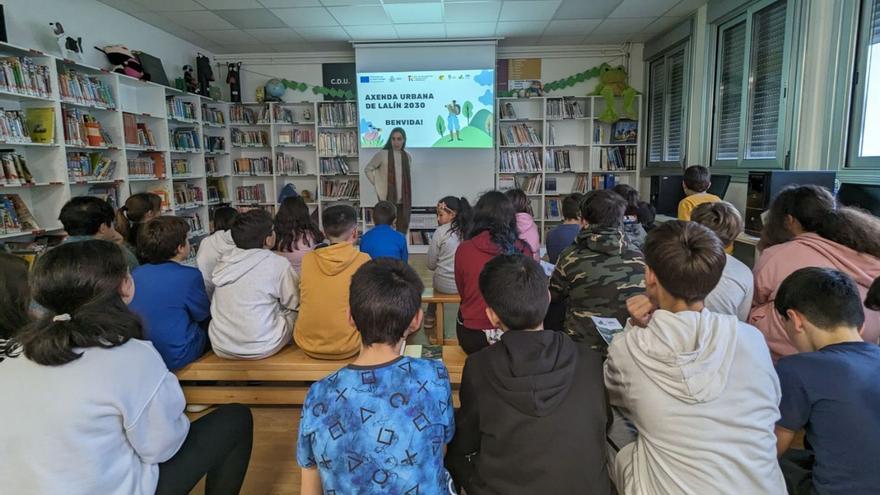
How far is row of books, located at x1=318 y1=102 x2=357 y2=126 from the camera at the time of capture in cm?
661

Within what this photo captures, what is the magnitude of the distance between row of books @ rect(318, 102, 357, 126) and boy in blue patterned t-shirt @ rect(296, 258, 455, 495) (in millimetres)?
5778

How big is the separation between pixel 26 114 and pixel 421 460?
4.26 meters

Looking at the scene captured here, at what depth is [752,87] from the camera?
14.2ft

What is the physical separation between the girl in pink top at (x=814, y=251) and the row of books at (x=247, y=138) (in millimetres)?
6266

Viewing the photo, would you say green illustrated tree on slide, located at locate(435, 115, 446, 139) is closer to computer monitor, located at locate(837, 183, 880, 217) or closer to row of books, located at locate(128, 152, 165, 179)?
row of books, located at locate(128, 152, 165, 179)

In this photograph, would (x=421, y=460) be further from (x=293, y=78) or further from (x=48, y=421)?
(x=293, y=78)

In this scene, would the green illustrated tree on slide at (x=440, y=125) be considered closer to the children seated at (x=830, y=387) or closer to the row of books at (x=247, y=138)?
the row of books at (x=247, y=138)

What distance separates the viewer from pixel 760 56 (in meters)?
4.21

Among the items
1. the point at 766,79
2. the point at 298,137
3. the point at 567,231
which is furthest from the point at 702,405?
the point at 298,137

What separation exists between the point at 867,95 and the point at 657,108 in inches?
120

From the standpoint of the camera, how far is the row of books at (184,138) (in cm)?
555

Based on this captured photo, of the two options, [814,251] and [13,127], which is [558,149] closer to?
[814,251]

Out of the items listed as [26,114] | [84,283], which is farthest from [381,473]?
[26,114]

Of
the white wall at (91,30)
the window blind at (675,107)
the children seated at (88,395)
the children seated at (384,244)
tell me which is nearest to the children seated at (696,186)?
the window blind at (675,107)
